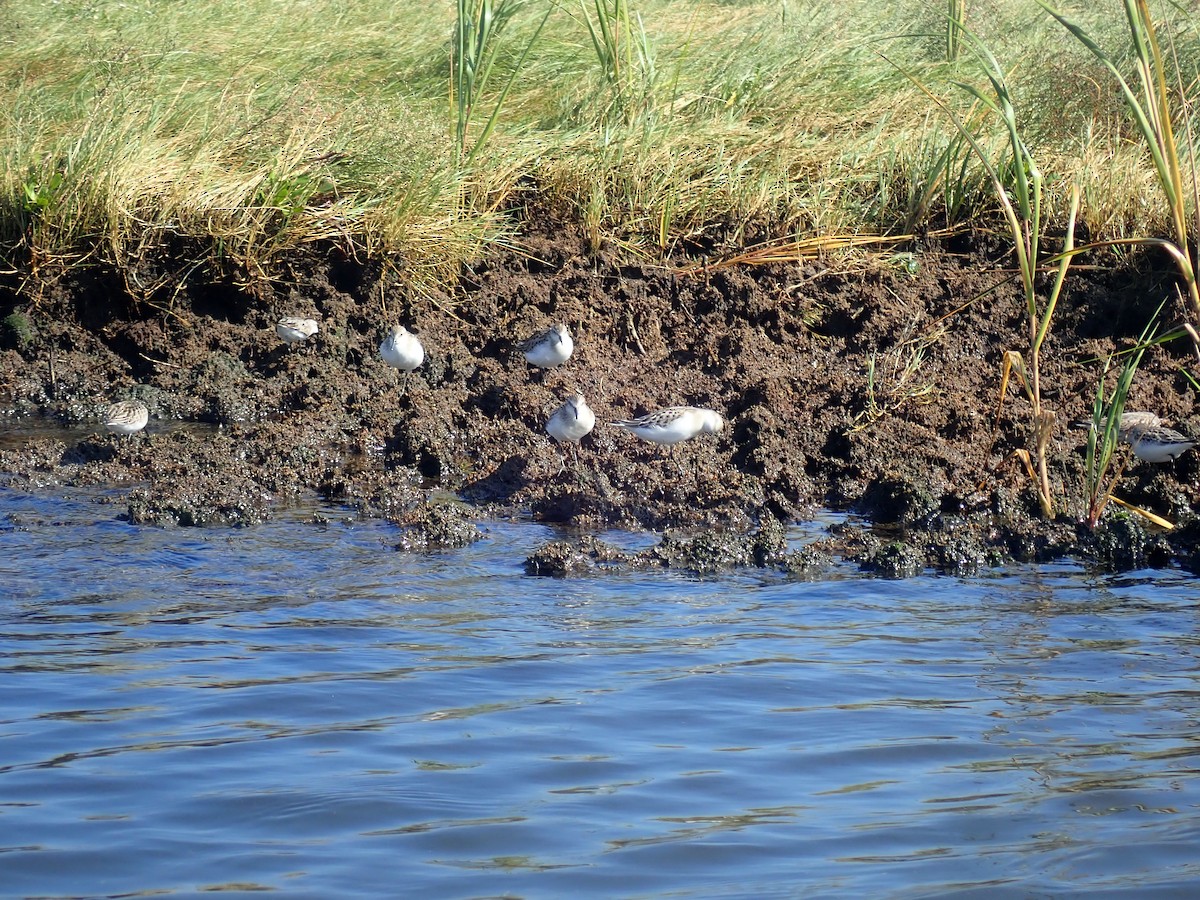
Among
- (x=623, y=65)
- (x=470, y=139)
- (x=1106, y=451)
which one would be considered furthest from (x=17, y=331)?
(x=1106, y=451)

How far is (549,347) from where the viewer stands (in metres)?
8.23

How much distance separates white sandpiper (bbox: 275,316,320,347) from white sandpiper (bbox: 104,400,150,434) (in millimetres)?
1140

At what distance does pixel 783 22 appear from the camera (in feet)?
43.2

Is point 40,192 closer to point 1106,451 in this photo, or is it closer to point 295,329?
point 295,329

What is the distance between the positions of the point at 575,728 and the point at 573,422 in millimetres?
3216

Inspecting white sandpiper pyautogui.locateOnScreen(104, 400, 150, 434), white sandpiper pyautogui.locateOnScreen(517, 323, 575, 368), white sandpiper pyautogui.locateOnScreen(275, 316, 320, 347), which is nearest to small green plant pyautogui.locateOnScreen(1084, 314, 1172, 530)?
white sandpiper pyautogui.locateOnScreen(517, 323, 575, 368)

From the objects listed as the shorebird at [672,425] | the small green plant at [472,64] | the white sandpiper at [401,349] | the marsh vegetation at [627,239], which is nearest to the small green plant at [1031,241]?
the marsh vegetation at [627,239]

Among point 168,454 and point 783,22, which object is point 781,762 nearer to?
point 168,454

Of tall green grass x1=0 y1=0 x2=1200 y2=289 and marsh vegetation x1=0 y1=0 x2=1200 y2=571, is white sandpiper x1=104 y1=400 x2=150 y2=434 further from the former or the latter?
tall green grass x1=0 y1=0 x2=1200 y2=289

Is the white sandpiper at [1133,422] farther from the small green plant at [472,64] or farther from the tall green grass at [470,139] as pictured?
the small green plant at [472,64]

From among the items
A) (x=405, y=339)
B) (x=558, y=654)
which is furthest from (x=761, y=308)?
(x=558, y=654)

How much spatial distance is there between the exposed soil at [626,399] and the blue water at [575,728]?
577mm

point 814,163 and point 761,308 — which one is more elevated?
point 814,163

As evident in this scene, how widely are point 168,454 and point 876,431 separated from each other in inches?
153
